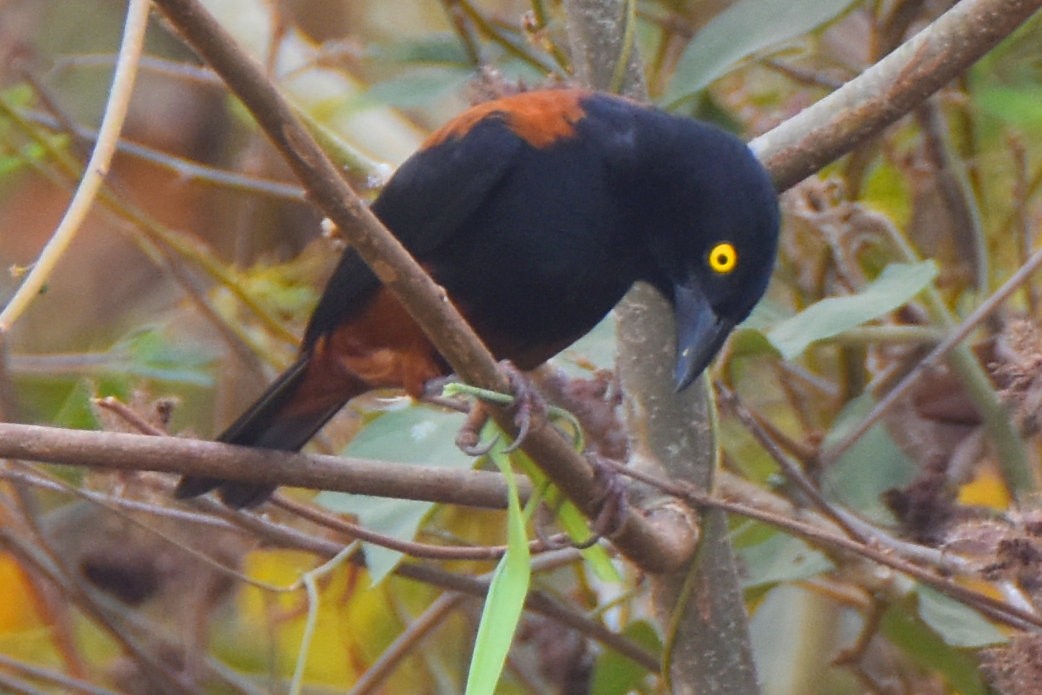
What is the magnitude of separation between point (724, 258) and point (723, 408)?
477mm

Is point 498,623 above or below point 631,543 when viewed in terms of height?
above

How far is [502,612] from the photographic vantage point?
4.11ft

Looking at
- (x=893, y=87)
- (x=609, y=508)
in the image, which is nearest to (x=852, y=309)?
(x=893, y=87)

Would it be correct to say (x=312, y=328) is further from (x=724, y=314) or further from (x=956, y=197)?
(x=956, y=197)

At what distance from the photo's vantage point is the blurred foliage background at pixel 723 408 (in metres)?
2.01

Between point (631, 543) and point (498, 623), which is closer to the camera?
point (498, 623)

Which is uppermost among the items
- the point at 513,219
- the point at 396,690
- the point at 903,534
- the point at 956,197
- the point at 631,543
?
the point at 513,219

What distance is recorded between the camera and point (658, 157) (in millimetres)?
2016

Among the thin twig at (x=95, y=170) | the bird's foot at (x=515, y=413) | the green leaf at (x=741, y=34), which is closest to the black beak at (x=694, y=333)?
the bird's foot at (x=515, y=413)

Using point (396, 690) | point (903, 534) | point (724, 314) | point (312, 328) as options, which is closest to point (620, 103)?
point (724, 314)

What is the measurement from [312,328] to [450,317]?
0.97m

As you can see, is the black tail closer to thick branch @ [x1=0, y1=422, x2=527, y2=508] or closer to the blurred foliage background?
the blurred foliage background

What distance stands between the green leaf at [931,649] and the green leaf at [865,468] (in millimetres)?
189

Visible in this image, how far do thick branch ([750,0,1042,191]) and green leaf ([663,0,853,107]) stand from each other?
32 cm
